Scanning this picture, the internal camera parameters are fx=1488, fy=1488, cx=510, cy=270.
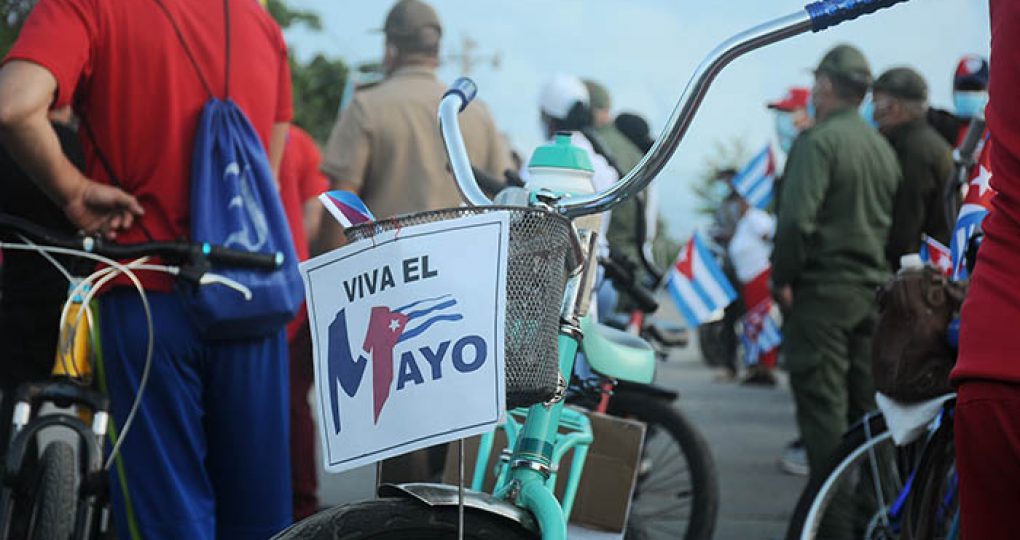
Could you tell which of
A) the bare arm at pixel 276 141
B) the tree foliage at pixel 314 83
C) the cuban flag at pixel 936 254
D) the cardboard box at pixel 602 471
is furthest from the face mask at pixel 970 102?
the tree foliage at pixel 314 83

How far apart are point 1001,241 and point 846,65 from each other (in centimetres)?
483

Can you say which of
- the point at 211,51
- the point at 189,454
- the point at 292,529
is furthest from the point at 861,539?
the point at 292,529

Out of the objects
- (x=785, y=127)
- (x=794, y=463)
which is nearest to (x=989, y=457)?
(x=794, y=463)

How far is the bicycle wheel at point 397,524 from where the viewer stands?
225 centimetres

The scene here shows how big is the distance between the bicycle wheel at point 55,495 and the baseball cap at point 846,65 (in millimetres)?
4473

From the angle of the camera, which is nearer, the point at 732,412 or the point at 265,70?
the point at 265,70

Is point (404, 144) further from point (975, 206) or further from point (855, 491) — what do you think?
point (975, 206)

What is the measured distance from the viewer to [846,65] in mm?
6984

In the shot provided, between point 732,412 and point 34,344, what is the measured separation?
8220 millimetres

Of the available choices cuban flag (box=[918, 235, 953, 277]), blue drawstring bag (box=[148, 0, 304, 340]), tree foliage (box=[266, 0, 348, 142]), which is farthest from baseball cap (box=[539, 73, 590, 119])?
tree foliage (box=[266, 0, 348, 142])

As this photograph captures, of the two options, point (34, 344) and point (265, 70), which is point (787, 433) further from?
point (265, 70)

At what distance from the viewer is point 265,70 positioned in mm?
3799

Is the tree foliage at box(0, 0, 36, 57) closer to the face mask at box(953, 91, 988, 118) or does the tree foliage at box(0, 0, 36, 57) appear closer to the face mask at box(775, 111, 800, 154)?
the face mask at box(953, 91, 988, 118)

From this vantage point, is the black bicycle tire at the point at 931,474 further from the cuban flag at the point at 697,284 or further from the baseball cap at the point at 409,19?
the cuban flag at the point at 697,284
